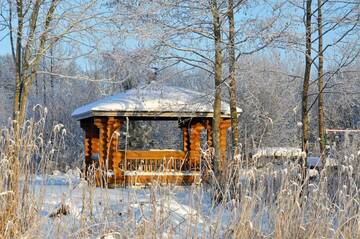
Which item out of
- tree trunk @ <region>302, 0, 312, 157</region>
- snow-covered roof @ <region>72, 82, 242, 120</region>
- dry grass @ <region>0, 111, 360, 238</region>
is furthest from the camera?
snow-covered roof @ <region>72, 82, 242, 120</region>

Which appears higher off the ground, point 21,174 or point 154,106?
point 154,106

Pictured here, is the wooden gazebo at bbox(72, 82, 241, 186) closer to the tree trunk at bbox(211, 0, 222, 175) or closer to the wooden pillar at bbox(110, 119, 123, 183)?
the wooden pillar at bbox(110, 119, 123, 183)

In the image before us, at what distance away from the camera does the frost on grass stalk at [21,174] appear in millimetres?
3600

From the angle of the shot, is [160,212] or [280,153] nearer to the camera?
[160,212]

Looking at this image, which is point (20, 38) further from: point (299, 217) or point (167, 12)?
point (299, 217)

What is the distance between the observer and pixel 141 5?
8594mm

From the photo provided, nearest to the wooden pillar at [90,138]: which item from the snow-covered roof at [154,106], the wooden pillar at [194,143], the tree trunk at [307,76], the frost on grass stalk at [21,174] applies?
the snow-covered roof at [154,106]

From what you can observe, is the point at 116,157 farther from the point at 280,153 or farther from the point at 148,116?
the point at 280,153

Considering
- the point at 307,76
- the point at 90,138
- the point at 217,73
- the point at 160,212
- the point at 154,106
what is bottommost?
the point at 160,212

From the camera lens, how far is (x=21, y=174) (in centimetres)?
389

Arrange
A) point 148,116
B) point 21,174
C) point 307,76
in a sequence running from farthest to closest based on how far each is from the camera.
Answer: point 148,116 < point 307,76 < point 21,174

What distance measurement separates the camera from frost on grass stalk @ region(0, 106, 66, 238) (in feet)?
11.8

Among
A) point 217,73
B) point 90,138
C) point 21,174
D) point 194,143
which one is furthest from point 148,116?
point 21,174

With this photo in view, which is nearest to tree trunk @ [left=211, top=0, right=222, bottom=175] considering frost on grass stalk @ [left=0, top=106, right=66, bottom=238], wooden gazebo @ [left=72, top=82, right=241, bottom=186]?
wooden gazebo @ [left=72, top=82, right=241, bottom=186]
